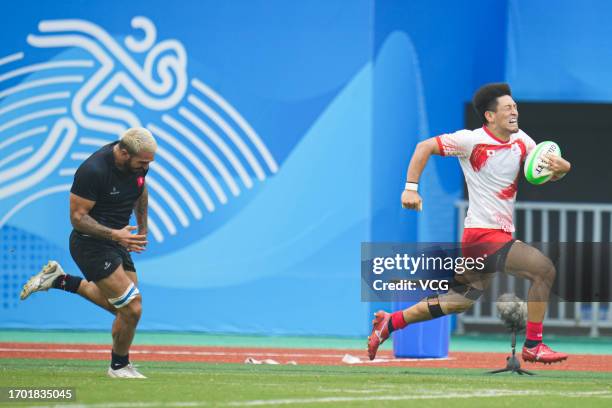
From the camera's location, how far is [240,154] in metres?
16.2

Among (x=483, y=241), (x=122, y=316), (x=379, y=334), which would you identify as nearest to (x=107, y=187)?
(x=122, y=316)

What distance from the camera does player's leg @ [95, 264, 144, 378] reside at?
10.1 m

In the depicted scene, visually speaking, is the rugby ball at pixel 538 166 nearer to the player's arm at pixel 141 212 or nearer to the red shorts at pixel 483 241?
the red shorts at pixel 483 241

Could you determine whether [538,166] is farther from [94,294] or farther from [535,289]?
[94,294]

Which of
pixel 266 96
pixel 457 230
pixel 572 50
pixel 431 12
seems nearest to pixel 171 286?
pixel 266 96

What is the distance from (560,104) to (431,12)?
3193 mm

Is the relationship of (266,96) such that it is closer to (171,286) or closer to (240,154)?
(240,154)

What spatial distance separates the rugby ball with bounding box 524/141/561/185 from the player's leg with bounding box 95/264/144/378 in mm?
3290

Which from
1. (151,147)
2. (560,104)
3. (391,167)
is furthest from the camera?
(560,104)

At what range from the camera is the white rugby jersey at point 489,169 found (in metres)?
10.2

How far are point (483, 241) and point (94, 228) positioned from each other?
3127 mm

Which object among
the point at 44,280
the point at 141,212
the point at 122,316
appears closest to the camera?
the point at 122,316

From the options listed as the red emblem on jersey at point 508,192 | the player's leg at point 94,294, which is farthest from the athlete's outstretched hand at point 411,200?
the player's leg at point 94,294

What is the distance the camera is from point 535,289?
32.6 ft
